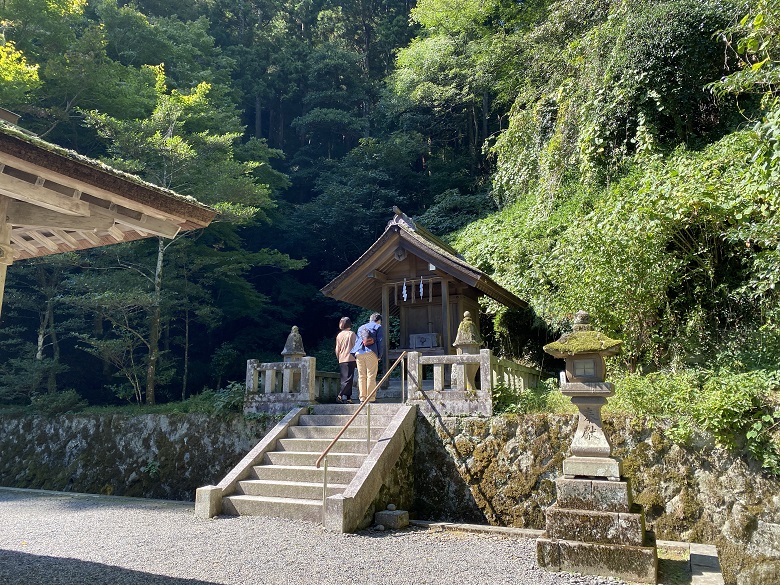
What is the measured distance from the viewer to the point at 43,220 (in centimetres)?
534

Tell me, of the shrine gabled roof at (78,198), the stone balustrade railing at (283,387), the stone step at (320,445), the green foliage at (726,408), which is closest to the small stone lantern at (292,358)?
the stone balustrade railing at (283,387)

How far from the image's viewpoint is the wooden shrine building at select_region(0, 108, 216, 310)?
4.70m

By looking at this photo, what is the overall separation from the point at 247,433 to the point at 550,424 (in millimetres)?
5721

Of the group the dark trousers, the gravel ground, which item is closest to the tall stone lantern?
the gravel ground

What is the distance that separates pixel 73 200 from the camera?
5.12m

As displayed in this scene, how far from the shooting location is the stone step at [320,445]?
348 inches

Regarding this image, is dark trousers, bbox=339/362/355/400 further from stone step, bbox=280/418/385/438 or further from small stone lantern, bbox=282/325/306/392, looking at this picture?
stone step, bbox=280/418/385/438

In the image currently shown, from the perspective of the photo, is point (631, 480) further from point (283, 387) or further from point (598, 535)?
point (283, 387)

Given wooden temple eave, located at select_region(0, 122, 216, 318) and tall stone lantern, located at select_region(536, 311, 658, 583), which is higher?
wooden temple eave, located at select_region(0, 122, 216, 318)

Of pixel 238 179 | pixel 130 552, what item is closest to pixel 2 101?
pixel 238 179

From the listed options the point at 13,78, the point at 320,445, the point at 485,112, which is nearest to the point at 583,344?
the point at 320,445

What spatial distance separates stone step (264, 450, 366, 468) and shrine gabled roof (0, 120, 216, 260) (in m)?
4.49

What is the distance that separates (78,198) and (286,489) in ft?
16.3

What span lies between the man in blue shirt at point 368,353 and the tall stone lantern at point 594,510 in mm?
4450
